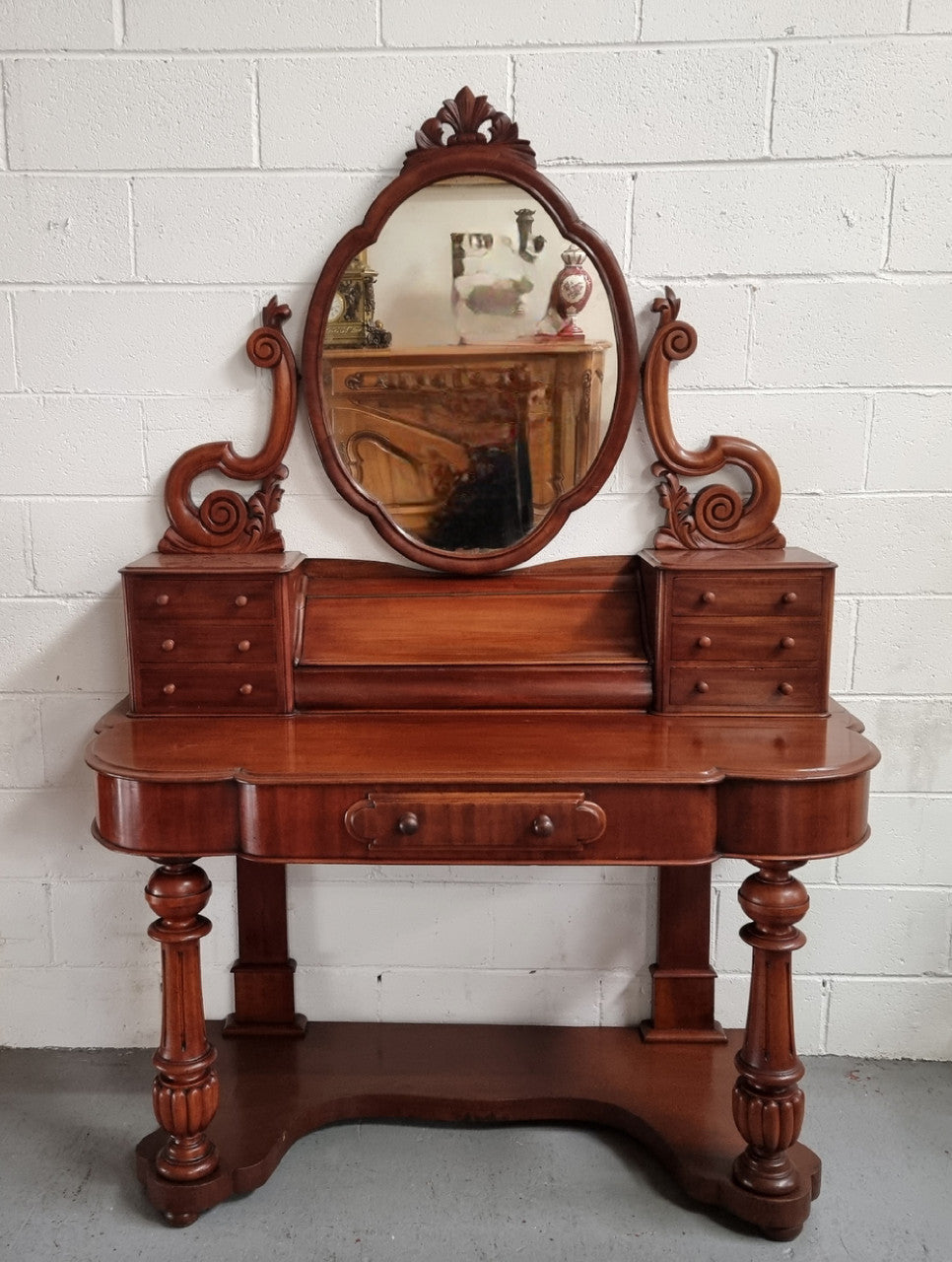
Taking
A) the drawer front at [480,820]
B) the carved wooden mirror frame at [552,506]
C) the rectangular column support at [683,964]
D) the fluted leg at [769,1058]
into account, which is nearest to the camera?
the drawer front at [480,820]

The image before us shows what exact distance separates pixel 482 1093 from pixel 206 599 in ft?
3.69

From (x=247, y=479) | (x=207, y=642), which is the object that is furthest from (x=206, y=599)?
(x=247, y=479)

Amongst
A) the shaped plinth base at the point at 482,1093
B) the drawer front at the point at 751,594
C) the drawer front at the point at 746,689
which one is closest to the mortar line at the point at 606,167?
the drawer front at the point at 751,594

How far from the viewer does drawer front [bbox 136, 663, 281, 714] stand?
218 centimetres

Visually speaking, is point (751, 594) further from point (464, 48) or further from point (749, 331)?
point (464, 48)

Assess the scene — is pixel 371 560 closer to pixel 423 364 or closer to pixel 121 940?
pixel 423 364

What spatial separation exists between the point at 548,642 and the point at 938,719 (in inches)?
33.6

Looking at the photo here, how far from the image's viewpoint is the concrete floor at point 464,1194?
2.01 m

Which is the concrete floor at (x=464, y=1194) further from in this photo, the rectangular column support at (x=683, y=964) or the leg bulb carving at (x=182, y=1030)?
the rectangular column support at (x=683, y=964)

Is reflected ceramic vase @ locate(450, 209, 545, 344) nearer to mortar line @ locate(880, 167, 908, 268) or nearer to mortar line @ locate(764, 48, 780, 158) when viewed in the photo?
mortar line @ locate(764, 48, 780, 158)

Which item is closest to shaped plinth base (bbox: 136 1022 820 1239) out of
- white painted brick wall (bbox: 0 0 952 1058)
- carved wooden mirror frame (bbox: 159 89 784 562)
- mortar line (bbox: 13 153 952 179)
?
white painted brick wall (bbox: 0 0 952 1058)

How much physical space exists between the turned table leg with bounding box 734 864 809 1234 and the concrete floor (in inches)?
5.2

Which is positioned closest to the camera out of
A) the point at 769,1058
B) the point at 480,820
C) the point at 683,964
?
the point at 480,820

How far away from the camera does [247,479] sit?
7.61ft
